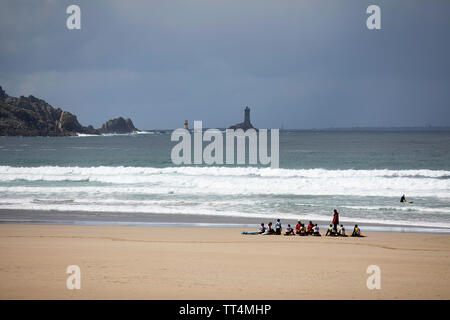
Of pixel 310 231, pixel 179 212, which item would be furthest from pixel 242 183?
pixel 310 231

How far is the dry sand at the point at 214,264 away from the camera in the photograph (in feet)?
24.2

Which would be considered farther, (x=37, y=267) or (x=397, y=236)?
(x=397, y=236)

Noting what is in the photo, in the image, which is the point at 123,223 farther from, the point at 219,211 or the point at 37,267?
the point at 37,267

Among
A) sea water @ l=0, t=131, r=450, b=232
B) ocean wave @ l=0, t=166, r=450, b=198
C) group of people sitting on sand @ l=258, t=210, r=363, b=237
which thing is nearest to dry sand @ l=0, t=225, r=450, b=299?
group of people sitting on sand @ l=258, t=210, r=363, b=237

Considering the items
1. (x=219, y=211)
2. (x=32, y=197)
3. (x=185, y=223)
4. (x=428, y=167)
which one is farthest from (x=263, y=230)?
(x=428, y=167)

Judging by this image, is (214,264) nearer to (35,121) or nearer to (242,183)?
(242,183)

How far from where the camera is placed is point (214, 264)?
9.24 m

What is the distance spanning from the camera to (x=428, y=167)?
123ft

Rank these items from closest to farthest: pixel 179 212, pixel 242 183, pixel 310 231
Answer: pixel 310 231 < pixel 179 212 < pixel 242 183

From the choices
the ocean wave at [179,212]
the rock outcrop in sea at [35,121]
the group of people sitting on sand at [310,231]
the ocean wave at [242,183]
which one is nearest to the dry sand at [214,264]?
the group of people sitting on sand at [310,231]

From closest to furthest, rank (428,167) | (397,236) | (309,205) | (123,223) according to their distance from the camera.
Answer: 1. (397,236)
2. (123,223)
3. (309,205)
4. (428,167)

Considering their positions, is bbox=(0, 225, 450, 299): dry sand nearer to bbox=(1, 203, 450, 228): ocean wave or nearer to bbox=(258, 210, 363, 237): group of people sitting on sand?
bbox=(258, 210, 363, 237): group of people sitting on sand
